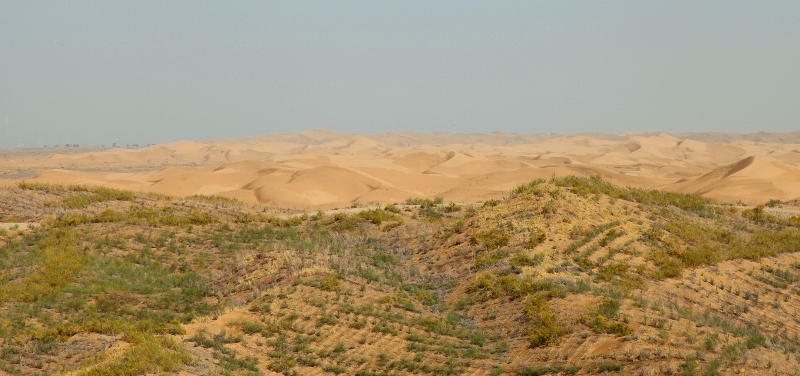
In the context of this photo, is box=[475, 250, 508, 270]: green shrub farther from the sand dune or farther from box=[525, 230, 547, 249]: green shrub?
the sand dune

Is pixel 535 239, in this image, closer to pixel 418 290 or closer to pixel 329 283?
pixel 418 290

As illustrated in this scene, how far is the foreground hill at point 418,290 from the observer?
11.3m

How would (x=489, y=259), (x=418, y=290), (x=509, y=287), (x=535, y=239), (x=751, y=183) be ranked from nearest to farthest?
(x=509, y=287)
(x=418, y=290)
(x=489, y=259)
(x=535, y=239)
(x=751, y=183)

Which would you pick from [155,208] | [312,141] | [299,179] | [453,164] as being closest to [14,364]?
[155,208]

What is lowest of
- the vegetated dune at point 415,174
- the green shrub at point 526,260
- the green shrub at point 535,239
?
the vegetated dune at point 415,174

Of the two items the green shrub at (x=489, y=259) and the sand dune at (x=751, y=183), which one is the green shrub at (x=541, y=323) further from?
the sand dune at (x=751, y=183)

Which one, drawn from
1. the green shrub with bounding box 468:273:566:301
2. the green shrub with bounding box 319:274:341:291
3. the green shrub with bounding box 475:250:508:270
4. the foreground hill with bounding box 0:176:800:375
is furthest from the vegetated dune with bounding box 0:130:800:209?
the green shrub with bounding box 468:273:566:301

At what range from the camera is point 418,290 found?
53.0ft

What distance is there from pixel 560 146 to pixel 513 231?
108 meters

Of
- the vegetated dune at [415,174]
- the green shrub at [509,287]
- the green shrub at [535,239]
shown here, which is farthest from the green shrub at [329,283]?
the vegetated dune at [415,174]

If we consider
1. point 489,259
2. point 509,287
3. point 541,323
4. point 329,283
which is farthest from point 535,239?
point 329,283

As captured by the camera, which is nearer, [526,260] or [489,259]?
[526,260]

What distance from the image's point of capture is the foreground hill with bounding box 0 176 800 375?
11.3m

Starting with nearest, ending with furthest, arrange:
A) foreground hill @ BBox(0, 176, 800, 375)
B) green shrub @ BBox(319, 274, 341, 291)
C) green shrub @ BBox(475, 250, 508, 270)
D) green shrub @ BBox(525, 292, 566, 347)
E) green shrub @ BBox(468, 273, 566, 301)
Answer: foreground hill @ BBox(0, 176, 800, 375) → green shrub @ BBox(525, 292, 566, 347) → green shrub @ BBox(468, 273, 566, 301) → green shrub @ BBox(319, 274, 341, 291) → green shrub @ BBox(475, 250, 508, 270)
